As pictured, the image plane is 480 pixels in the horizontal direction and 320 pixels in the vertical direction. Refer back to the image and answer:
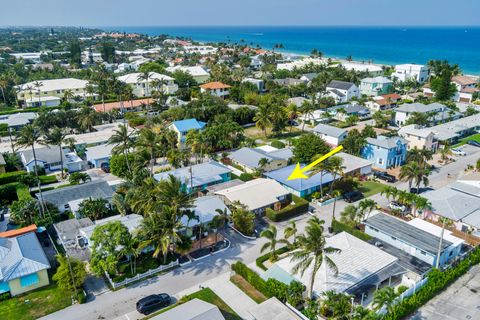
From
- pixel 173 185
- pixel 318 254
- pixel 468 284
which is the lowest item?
pixel 468 284

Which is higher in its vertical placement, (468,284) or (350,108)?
(350,108)

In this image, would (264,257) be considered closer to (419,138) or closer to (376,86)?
(419,138)

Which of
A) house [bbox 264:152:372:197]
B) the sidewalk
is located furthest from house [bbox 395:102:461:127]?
the sidewalk

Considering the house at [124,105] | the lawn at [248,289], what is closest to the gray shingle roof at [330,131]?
the lawn at [248,289]

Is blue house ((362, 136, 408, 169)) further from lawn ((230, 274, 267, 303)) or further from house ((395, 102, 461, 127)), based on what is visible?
lawn ((230, 274, 267, 303))

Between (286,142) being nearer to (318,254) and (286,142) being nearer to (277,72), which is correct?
(318,254)

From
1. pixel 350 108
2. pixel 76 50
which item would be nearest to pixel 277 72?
pixel 350 108

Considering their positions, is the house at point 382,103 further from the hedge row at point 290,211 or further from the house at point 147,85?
the hedge row at point 290,211
